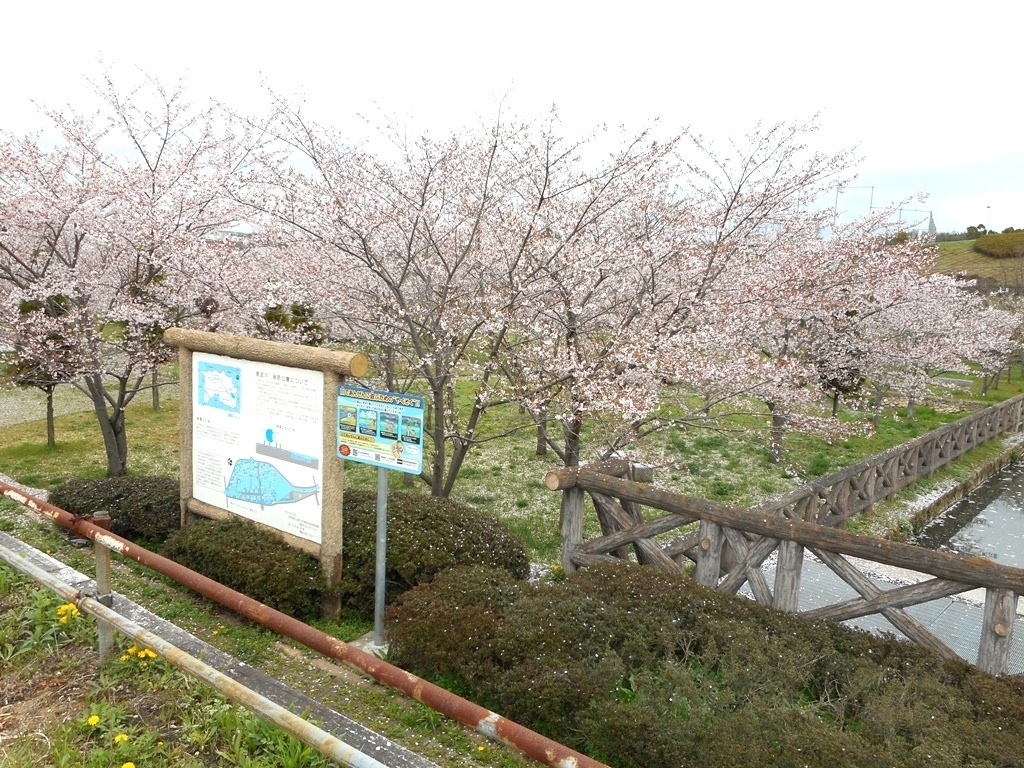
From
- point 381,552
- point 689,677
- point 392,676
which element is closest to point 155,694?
A: point 392,676

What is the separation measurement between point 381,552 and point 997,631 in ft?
13.8

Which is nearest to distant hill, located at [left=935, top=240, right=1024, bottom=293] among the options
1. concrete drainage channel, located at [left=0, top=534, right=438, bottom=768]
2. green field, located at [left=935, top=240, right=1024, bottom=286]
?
green field, located at [left=935, top=240, right=1024, bottom=286]

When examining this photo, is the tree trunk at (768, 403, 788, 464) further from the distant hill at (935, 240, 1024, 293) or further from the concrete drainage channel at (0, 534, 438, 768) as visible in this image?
the distant hill at (935, 240, 1024, 293)

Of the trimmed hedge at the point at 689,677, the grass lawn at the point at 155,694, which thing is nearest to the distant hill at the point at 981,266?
the trimmed hedge at the point at 689,677

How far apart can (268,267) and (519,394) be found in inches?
227

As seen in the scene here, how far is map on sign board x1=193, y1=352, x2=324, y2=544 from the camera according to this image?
19.1ft

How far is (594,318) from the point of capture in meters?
10.0

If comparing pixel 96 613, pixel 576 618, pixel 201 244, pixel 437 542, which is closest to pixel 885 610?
pixel 576 618

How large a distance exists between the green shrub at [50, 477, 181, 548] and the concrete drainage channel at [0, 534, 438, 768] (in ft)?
7.21

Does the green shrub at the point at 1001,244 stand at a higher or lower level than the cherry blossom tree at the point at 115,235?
higher

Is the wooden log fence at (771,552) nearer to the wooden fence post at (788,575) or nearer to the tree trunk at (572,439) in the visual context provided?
the wooden fence post at (788,575)

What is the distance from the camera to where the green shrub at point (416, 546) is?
5914 millimetres

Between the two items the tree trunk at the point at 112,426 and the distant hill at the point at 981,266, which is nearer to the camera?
the tree trunk at the point at 112,426

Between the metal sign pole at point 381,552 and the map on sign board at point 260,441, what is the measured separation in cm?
89
